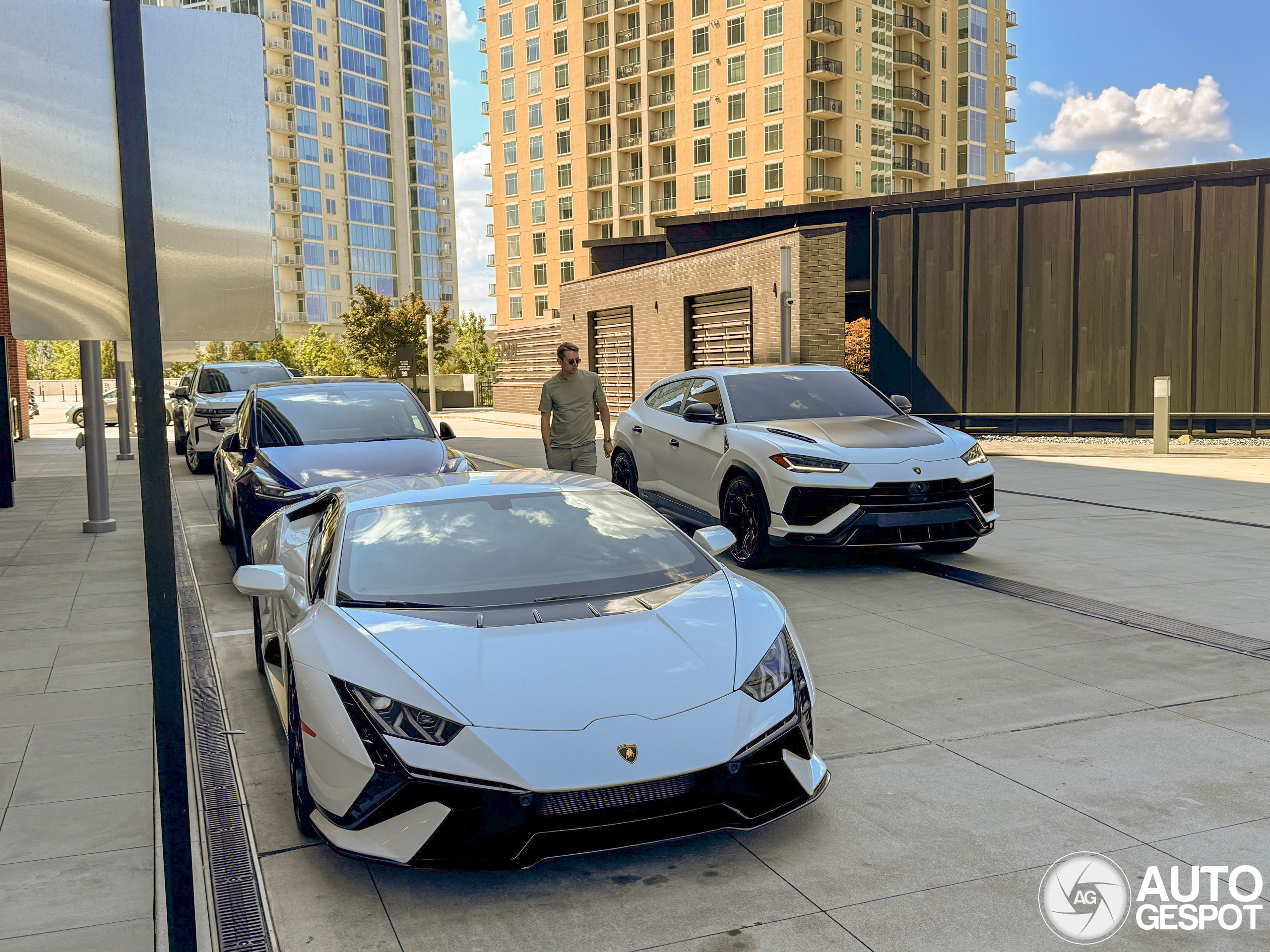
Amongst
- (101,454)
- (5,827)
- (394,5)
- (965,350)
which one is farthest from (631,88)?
(5,827)

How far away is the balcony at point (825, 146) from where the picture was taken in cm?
6719

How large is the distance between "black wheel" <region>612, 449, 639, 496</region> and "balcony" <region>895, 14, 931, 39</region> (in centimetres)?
7088

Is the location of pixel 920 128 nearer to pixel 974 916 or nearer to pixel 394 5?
pixel 394 5

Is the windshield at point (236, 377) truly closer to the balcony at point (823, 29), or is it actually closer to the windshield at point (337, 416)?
the windshield at point (337, 416)

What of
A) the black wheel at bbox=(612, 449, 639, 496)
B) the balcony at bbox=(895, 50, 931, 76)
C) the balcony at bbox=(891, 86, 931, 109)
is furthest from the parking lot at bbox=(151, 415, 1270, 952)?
the balcony at bbox=(895, 50, 931, 76)

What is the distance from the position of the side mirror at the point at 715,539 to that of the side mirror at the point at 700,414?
403 centimetres

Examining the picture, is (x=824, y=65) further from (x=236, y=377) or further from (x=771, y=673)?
(x=771, y=673)

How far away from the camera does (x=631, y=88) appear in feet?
250

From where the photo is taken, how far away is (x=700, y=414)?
9008 millimetres

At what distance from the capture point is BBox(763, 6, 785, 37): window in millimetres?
66062

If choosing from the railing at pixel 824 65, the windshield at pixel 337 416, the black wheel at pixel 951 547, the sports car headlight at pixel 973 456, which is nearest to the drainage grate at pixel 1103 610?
the black wheel at pixel 951 547

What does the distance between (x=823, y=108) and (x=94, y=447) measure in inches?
2441

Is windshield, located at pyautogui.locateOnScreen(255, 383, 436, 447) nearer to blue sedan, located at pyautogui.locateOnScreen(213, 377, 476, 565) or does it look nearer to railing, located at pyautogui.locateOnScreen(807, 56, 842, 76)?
blue sedan, located at pyautogui.locateOnScreen(213, 377, 476, 565)

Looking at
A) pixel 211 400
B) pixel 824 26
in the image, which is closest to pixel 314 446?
pixel 211 400
